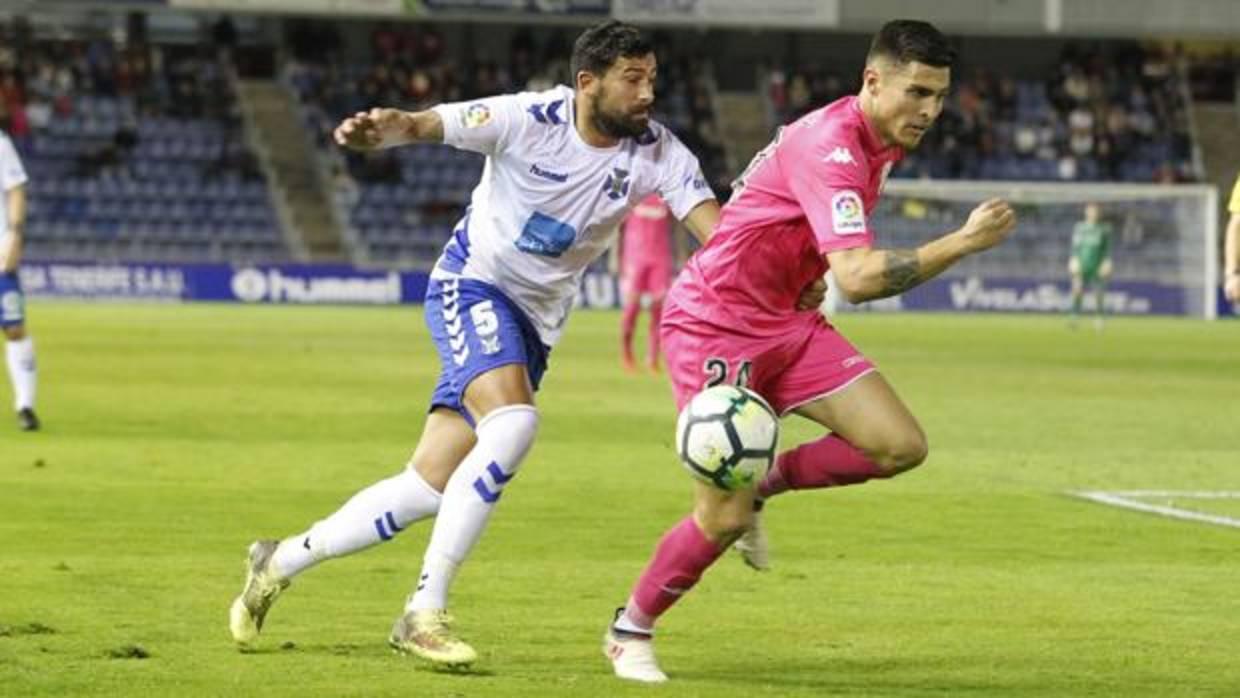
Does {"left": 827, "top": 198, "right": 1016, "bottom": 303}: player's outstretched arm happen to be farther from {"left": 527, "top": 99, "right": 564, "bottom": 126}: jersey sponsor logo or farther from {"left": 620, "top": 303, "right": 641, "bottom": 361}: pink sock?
{"left": 620, "top": 303, "right": 641, "bottom": 361}: pink sock

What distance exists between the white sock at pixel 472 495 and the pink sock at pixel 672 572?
0.60m

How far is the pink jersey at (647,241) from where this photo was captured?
29.6 m

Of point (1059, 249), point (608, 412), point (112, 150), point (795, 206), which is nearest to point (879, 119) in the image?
point (795, 206)

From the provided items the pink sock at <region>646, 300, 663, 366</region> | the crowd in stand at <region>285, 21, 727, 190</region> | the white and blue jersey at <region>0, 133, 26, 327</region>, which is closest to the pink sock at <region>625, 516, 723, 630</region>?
the white and blue jersey at <region>0, 133, 26, 327</region>

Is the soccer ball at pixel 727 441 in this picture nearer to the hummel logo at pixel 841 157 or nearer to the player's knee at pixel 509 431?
the player's knee at pixel 509 431

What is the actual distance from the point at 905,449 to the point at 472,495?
1521 mm

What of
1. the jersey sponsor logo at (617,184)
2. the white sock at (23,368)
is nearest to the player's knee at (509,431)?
the jersey sponsor logo at (617,184)

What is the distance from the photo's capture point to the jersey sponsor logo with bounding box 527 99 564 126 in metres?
9.23

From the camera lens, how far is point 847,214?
814cm

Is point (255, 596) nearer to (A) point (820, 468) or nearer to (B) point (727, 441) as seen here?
(B) point (727, 441)

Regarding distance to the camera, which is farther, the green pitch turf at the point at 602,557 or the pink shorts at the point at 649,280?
the pink shorts at the point at 649,280

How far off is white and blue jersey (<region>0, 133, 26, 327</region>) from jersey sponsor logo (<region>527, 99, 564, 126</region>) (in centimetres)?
939

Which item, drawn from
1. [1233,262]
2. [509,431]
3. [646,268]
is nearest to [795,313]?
[509,431]

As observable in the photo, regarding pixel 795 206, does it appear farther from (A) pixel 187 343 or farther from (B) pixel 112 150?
(B) pixel 112 150
